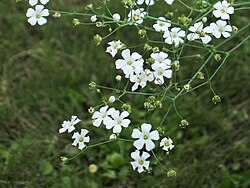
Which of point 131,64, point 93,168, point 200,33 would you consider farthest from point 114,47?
point 93,168

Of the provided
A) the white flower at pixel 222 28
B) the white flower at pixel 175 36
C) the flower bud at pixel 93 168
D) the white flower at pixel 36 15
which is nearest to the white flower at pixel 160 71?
the white flower at pixel 175 36

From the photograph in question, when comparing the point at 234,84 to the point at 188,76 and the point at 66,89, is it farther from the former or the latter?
the point at 66,89

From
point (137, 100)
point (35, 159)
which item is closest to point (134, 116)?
point (137, 100)

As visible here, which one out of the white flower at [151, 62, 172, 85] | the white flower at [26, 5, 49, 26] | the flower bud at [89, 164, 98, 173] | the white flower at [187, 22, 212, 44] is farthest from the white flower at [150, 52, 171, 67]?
the flower bud at [89, 164, 98, 173]

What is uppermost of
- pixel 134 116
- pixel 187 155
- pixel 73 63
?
pixel 73 63

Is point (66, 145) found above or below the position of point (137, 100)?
below

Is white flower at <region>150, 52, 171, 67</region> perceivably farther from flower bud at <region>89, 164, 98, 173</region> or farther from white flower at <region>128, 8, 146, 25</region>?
flower bud at <region>89, 164, 98, 173</region>

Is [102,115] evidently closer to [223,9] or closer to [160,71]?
[160,71]
